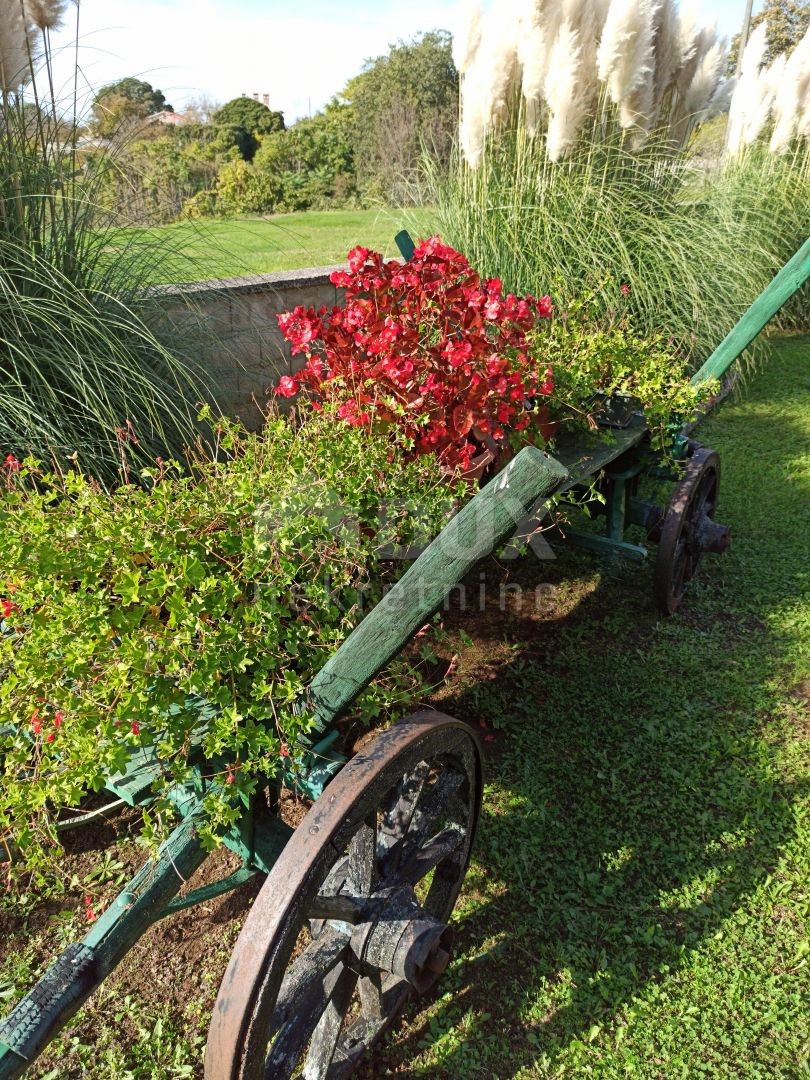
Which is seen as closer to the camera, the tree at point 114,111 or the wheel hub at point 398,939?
the wheel hub at point 398,939

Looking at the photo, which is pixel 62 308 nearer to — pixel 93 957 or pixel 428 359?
pixel 428 359

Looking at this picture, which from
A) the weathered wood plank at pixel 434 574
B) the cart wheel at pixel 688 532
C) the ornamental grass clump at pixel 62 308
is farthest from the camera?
the cart wheel at pixel 688 532

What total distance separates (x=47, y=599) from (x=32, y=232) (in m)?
2.33

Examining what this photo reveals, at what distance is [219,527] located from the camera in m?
1.66

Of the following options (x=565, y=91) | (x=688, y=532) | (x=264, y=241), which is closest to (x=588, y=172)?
(x=565, y=91)

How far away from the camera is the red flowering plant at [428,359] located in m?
2.22

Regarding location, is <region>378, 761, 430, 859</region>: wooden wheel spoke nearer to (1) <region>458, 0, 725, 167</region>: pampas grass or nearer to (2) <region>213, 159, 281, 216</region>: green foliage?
(1) <region>458, 0, 725, 167</region>: pampas grass

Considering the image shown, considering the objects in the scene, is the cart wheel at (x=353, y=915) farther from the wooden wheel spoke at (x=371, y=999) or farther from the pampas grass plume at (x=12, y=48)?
the pampas grass plume at (x=12, y=48)

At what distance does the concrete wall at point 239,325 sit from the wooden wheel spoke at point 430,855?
2.21 meters

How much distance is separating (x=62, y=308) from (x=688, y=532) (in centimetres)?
268

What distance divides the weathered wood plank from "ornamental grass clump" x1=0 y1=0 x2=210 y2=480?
5.24 ft

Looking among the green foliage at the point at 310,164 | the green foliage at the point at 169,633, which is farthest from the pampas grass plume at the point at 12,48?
the green foliage at the point at 310,164

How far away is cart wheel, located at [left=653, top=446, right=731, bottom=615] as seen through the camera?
10.0 feet

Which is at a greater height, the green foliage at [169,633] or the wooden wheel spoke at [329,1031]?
the green foliage at [169,633]
